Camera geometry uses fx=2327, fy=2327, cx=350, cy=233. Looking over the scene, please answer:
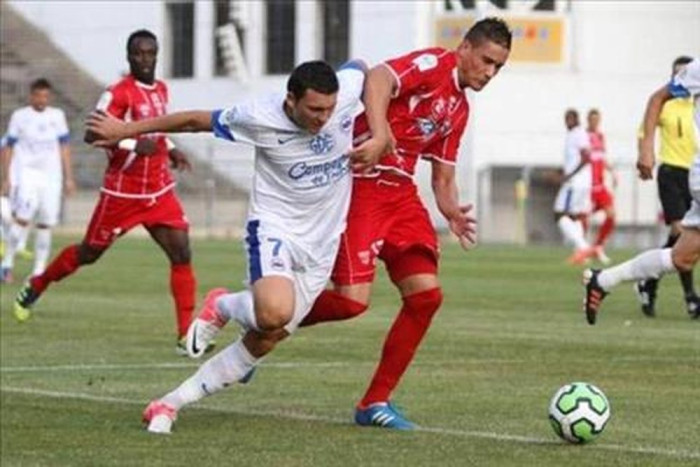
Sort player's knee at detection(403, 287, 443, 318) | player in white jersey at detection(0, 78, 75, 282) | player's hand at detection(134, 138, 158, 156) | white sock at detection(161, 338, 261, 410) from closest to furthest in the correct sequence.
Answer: white sock at detection(161, 338, 261, 410) → player's knee at detection(403, 287, 443, 318) → player's hand at detection(134, 138, 158, 156) → player in white jersey at detection(0, 78, 75, 282)

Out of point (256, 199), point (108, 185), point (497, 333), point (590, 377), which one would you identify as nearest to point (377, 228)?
point (256, 199)

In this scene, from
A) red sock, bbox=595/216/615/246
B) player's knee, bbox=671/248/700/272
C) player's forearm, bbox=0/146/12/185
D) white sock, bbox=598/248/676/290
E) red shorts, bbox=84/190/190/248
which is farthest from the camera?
red sock, bbox=595/216/615/246

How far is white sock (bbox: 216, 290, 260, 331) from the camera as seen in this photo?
38.9 feet

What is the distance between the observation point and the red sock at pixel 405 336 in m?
12.6

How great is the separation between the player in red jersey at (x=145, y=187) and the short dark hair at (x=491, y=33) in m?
5.30

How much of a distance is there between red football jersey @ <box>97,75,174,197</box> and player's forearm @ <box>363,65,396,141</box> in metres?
5.44

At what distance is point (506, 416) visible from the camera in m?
12.9

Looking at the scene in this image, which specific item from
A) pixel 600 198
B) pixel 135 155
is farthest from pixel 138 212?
pixel 600 198

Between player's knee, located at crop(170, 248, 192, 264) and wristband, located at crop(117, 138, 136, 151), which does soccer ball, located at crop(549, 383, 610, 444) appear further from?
wristband, located at crop(117, 138, 136, 151)

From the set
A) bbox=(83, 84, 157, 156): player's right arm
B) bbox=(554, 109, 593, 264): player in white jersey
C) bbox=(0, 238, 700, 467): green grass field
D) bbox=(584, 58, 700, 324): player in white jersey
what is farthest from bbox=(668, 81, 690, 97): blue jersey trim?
bbox=(554, 109, 593, 264): player in white jersey

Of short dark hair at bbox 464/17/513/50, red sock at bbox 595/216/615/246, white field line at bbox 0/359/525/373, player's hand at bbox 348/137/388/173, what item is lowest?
red sock at bbox 595/216/615/246

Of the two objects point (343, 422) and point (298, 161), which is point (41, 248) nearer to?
point (343, 422)

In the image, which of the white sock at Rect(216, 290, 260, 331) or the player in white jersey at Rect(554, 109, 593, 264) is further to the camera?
the player in white jersey at Rect(554, 109, 593, 264)

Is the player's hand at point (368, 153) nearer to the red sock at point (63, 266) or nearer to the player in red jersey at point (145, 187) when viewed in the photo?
the player in red jersey at point (145, 187)
